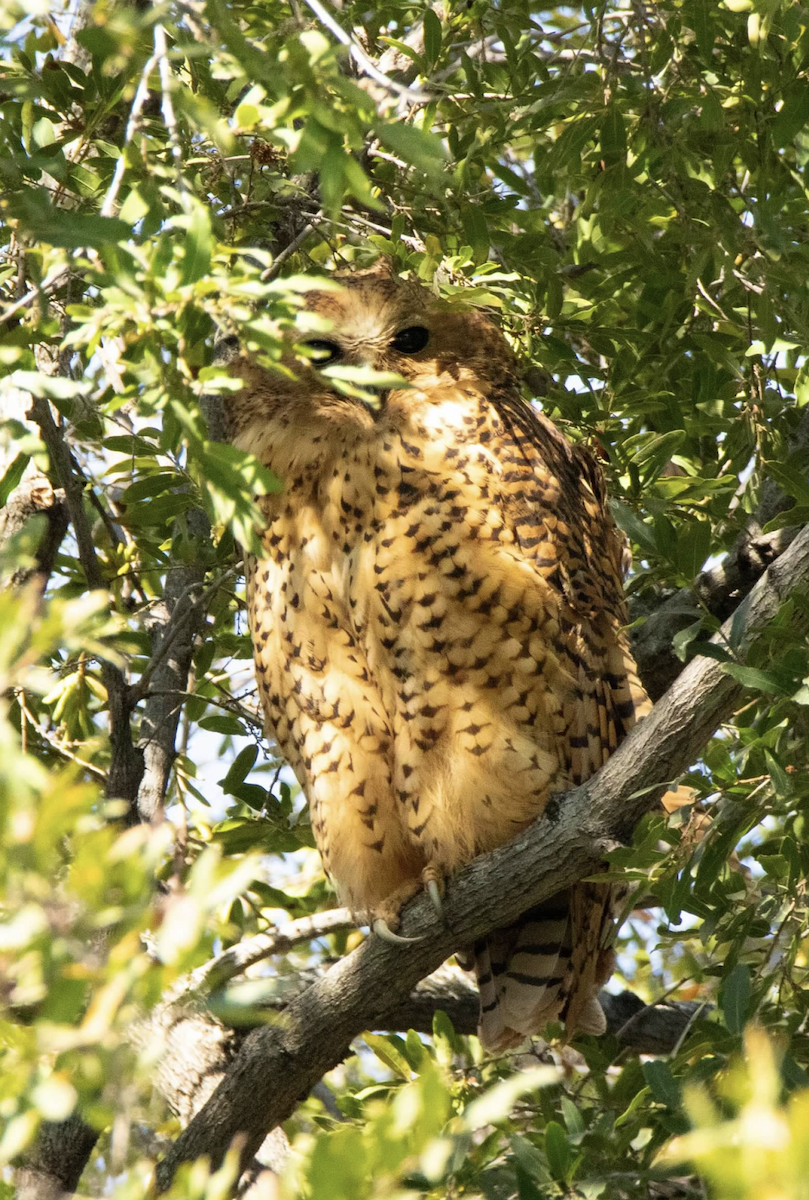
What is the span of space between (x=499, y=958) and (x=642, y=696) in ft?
2.27

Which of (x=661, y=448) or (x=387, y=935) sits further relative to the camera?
(x=661, y=448)

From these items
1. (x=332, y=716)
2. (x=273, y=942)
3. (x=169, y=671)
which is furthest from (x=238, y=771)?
(x=332, y=716)

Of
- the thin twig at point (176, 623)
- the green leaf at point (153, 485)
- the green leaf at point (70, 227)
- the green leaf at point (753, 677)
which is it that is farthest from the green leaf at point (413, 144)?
the thin twig at point (176, 623)

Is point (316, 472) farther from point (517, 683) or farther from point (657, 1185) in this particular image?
point (657, 1185)

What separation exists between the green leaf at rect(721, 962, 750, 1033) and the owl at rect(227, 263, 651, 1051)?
64cm

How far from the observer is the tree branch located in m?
2.32

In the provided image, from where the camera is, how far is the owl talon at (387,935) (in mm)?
2725

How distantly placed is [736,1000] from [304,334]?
5.19ft

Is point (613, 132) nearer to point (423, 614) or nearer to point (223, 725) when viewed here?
point (423, 614)

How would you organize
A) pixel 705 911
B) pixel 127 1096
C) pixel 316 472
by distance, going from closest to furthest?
pixel 127 1096
pixel 705 911
pixel 316 472

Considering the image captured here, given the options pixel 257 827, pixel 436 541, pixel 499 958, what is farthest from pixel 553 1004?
pixel 436 541

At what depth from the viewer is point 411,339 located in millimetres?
3090

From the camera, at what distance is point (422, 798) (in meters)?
2.89

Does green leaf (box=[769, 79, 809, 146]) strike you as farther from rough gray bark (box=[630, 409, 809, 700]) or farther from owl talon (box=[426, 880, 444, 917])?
owl talon (box=[426, 880, 444, 917])
